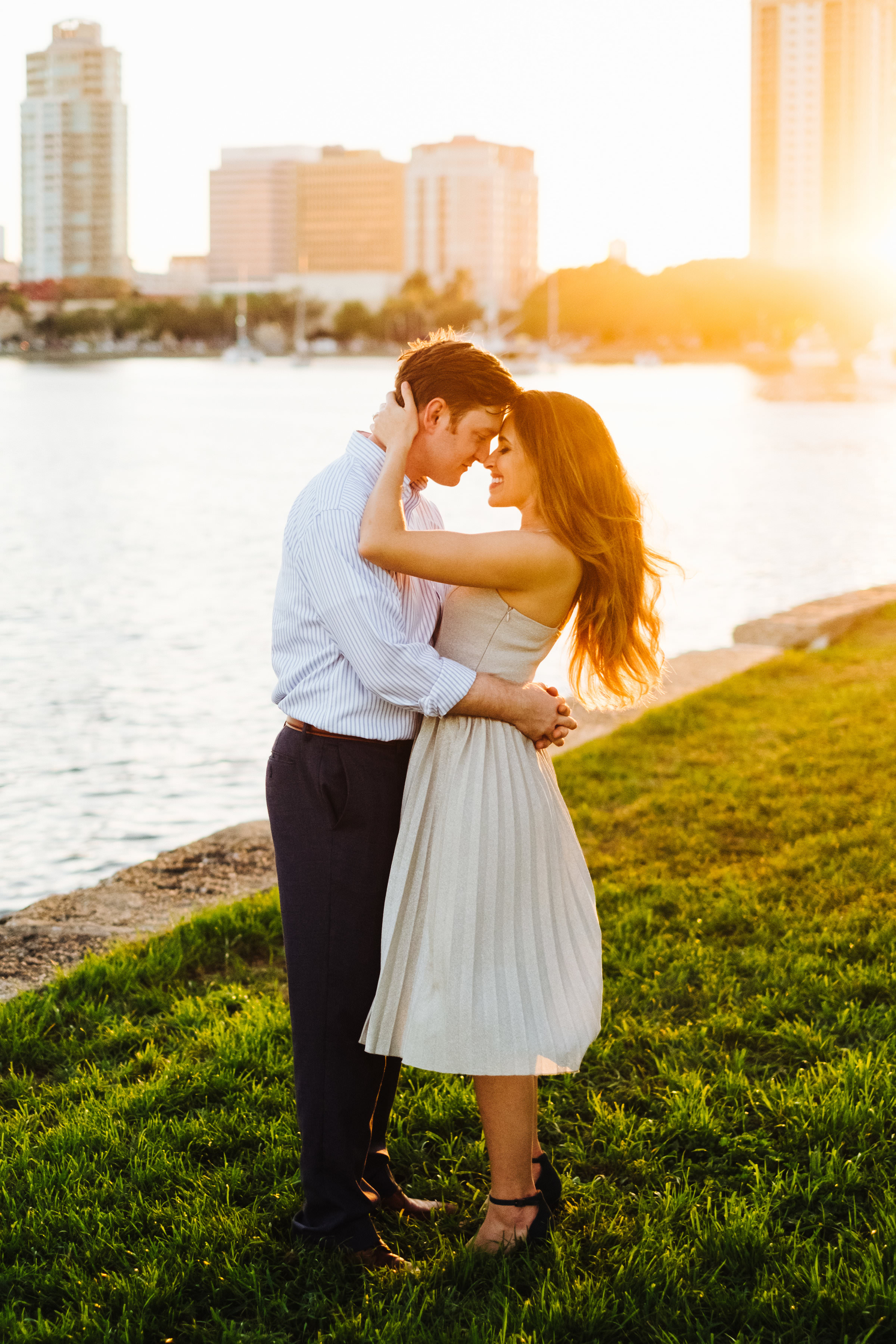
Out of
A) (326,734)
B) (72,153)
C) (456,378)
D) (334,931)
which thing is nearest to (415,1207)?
(334,931)

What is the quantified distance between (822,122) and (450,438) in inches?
5813

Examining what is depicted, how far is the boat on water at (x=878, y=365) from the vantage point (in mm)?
72000

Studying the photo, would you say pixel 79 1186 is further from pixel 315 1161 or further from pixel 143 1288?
pixel 315 1161

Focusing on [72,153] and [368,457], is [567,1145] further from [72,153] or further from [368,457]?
[72,153]

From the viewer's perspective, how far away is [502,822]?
255 centimetres

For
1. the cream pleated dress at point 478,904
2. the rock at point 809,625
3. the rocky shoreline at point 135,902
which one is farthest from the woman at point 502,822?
the rock at point 809,625

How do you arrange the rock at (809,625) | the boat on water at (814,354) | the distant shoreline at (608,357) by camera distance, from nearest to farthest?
the rock at (809,625), the boat on water at (814,354), the distant shoreline at (608,357)

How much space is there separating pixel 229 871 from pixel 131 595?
923 cm

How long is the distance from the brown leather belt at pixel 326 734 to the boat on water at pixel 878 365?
74.0m

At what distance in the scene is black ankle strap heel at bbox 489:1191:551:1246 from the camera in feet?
8.68

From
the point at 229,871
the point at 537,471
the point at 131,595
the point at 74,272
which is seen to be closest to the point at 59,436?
the point at 131,595

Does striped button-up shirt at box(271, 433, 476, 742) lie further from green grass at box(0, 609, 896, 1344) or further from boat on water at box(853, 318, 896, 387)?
boat on water at box(853, 318, 896, 387)

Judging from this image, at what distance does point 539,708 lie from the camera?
8.46 ft

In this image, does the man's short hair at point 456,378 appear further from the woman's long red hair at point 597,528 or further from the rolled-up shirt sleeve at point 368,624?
the rolled-up shirt sleeve at point 368,624
